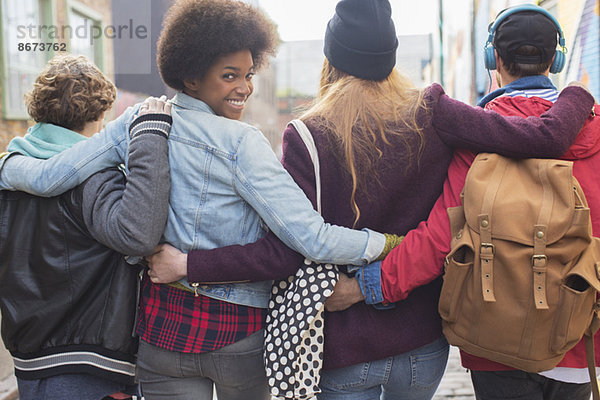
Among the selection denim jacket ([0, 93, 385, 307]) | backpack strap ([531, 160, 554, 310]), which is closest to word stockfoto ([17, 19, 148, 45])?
denim jacket ([0, 93, 385, 307])

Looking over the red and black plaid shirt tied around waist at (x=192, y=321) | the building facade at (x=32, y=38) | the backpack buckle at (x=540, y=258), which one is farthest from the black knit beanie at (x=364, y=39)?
the building facade at (x=32, y=38)

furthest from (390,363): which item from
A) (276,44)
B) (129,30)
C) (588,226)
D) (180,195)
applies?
(129,30)

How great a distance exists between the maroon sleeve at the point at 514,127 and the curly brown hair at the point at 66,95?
1283 mm

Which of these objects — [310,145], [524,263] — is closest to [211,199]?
[310,145]

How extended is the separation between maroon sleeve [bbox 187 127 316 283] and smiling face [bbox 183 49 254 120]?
0.79 feet

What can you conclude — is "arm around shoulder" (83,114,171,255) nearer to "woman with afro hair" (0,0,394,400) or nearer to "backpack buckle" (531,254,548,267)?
"woman with afro hair" (0,0,394,400)

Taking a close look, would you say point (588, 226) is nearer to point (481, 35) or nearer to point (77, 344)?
point (77, 344)

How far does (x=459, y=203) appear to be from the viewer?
174 cm

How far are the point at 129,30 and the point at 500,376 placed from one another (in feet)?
33.8

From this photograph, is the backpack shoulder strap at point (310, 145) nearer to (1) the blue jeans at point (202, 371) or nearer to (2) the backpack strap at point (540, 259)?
(1) the blue jeans at point (202, 371)

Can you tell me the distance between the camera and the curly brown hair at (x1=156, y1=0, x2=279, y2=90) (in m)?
1.72

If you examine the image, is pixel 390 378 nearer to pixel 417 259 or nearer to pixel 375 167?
pixel 417 259

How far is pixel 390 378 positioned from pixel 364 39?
1.16 meters

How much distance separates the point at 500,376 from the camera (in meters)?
1.78
